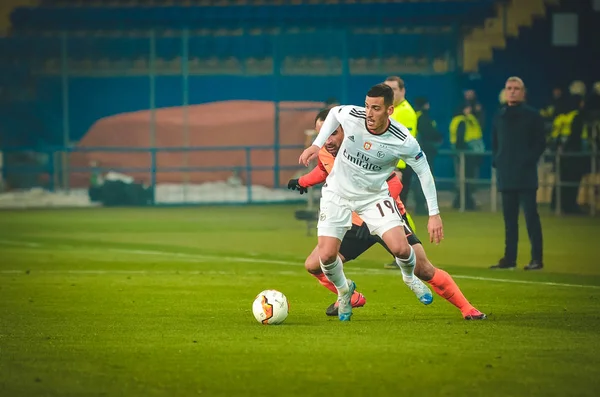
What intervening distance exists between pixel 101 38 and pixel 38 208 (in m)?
8.08

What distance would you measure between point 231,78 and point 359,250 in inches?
973

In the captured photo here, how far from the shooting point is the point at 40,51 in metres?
34.4

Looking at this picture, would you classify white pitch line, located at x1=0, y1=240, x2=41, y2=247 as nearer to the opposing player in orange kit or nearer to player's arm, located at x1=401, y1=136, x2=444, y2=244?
the opposing player in orange kit

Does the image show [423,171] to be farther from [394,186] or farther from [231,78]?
[231,78]

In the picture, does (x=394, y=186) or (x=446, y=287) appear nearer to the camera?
(x=446, y=287)

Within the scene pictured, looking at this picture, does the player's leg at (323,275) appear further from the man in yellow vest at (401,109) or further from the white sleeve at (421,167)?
the man in yellow vest at (401,109)

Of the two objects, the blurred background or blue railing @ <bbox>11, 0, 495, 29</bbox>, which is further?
the blurred background

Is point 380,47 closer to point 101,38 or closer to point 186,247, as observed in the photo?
point 101,38

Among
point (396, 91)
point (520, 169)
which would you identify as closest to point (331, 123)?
point (396, 91)

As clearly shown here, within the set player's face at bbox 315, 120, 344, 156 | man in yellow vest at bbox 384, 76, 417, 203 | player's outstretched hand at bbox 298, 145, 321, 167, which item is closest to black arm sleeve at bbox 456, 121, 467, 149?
man in yellow vest at bbox 384, 76, 417, 203

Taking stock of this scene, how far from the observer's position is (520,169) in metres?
15.3

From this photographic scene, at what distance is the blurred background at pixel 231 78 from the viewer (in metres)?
29.0

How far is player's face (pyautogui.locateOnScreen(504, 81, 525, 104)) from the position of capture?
1497cm

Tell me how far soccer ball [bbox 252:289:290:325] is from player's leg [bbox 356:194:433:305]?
36.4 inches
